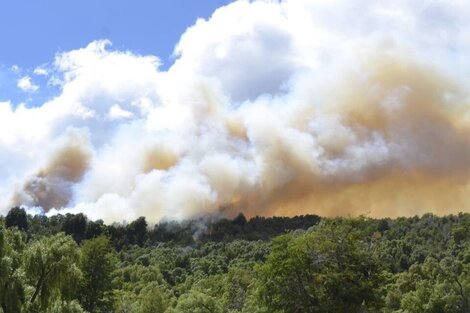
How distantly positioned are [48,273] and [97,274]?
927 inches

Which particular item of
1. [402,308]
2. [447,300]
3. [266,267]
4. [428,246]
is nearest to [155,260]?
[428,246]

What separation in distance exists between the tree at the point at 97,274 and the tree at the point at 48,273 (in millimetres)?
20879

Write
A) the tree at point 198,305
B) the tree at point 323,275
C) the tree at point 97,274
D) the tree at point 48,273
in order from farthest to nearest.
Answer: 1. the tree at point 198,305
2. the tree at point 97,274
3. the tree at point 323,275
4. the tree at point 48,273

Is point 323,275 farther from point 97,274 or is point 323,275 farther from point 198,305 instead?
point 198,305

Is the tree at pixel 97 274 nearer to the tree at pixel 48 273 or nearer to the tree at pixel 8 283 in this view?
the tree at pixel 48 273

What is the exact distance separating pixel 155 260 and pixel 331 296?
16369 centimetres

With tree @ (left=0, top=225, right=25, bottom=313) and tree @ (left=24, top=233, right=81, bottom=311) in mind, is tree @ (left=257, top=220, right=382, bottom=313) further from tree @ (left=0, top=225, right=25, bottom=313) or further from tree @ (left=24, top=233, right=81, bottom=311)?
tree @ (left=0, top=225, right=25, bottom=313)

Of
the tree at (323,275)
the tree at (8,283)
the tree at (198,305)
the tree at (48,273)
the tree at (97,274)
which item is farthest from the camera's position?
the tree at (198,305)

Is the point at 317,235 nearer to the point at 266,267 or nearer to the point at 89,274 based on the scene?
the point at 266,267

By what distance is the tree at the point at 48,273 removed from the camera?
31953 mm

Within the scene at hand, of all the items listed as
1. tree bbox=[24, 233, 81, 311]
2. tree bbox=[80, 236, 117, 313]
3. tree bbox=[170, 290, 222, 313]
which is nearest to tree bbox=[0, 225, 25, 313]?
tree bbox=[24, 233, 81, 311]

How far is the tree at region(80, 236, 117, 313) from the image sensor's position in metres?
54.2

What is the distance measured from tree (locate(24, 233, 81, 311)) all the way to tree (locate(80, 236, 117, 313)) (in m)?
20.9

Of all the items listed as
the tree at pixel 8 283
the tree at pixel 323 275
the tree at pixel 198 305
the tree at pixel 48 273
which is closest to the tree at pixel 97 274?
the tree at pixel 323 275
